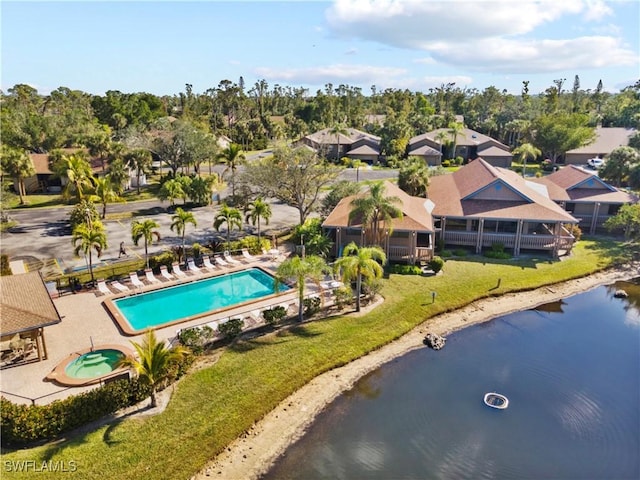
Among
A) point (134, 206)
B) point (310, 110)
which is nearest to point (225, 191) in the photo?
point (134, 206)

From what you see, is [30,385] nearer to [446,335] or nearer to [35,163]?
[446,335]

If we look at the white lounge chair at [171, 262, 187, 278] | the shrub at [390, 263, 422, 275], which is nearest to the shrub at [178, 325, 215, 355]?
the white lounge chair at [171, 262, 187, 278]

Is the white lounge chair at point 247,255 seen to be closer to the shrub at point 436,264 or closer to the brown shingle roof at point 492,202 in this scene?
the shrub at point 436,264

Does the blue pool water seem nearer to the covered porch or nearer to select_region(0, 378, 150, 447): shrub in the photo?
select_region(0, 378, 150, 447): shrub

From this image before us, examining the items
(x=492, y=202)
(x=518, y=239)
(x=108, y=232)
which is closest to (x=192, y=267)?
(x=108, y=232)
